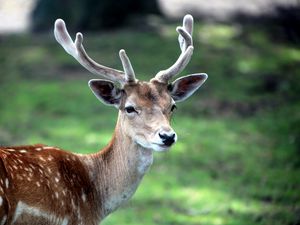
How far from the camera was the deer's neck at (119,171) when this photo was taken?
727 centimetres

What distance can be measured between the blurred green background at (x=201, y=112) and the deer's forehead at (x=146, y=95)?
196 cm

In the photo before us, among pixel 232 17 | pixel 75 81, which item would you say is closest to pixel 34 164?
pixel 75 81

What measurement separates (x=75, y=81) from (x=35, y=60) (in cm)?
128

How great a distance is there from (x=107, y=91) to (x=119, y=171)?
0.70m

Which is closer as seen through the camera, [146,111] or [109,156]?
[146,111]

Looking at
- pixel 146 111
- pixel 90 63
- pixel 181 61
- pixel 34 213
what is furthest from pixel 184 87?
pixel 34 213

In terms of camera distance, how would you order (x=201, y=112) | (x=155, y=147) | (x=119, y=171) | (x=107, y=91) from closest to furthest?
(x=155, y=147) < (x=119, y=171) < (x=107, y=91) < (x=201, y=112)

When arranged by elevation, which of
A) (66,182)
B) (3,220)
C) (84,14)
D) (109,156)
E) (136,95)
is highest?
(84,14)

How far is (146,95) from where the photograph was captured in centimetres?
732

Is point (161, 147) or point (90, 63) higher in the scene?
point (90, 63)

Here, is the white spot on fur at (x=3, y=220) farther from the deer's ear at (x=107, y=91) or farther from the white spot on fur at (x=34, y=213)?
the deer's ear at (x=107, y=91)

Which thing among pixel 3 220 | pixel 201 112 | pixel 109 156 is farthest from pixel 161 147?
pixel 201 112

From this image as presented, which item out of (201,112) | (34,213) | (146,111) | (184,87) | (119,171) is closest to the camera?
(34,213)

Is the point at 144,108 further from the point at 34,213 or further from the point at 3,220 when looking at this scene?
the point at 3,220
